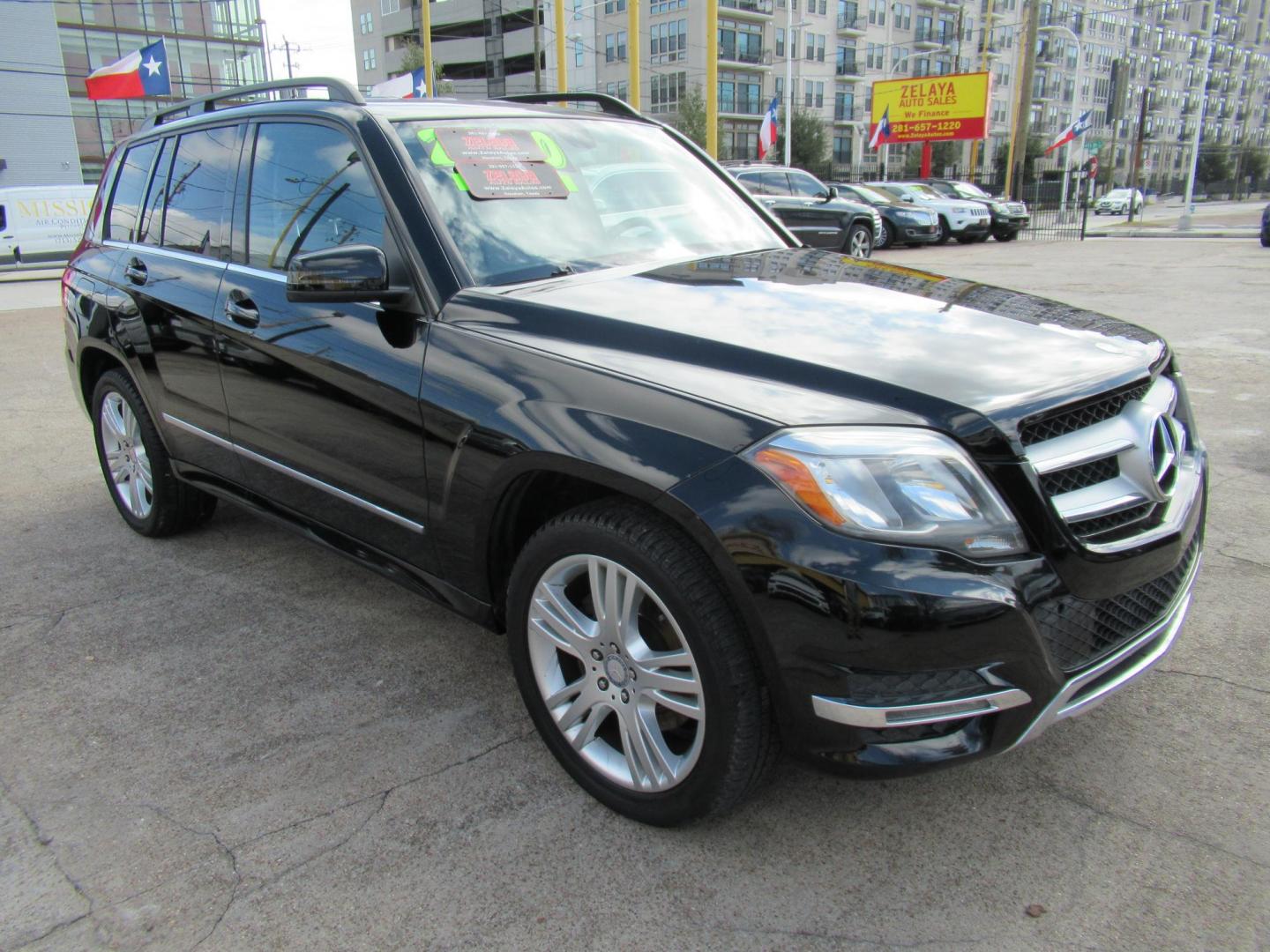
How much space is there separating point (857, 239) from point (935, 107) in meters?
22.8

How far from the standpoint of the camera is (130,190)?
14.3ft

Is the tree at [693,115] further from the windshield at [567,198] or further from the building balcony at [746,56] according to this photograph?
the windshield at [567,198]

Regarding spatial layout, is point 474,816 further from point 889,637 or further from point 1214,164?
point 1214,164

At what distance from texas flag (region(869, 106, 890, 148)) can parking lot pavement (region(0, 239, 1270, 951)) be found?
3639cm

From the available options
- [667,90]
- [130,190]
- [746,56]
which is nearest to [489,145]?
[130,190]

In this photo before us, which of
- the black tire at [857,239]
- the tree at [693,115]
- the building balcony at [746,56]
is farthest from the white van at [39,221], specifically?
the building balcony at [746,56]

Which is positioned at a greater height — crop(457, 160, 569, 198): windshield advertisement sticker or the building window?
the building window

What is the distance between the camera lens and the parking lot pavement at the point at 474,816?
211cm

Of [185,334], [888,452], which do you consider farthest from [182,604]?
[888,452]

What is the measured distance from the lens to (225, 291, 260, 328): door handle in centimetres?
329

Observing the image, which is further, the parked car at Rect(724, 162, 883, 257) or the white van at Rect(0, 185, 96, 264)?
the white van at Rect(0, 185, 96, 264)

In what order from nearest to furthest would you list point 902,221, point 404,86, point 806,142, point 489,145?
1. point 489,145
2. point 404,86
3. point 902,221
4. point 806,142

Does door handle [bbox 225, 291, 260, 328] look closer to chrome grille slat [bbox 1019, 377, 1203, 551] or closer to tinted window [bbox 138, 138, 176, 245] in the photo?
tinted window [bbox 138, 138, 176, 245]

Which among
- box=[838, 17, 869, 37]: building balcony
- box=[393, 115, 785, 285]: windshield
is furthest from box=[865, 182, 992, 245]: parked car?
box=[838, 17, 869, 37]: building balcony
